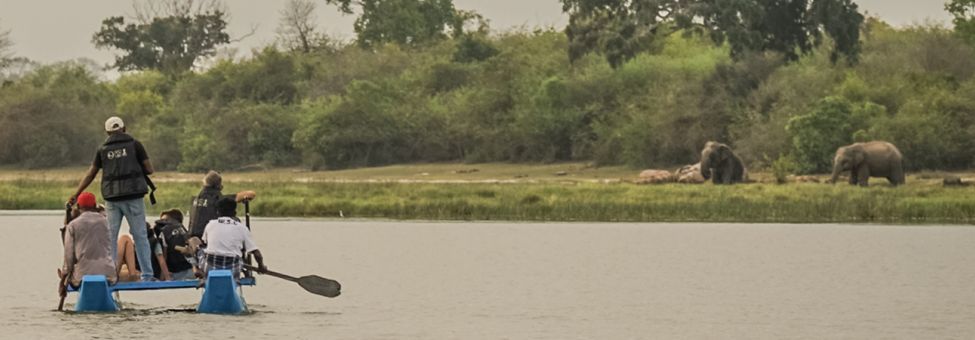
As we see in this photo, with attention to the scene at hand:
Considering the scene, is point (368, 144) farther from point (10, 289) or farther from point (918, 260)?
point (10, 289)

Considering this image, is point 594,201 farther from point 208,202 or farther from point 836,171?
point 208,202

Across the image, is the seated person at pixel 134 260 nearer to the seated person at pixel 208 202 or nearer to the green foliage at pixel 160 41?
the seated person at pixel 208 202

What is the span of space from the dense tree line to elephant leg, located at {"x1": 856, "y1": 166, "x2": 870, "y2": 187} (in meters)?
5.19

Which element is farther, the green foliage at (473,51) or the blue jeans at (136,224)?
the green foliage at (473,51)

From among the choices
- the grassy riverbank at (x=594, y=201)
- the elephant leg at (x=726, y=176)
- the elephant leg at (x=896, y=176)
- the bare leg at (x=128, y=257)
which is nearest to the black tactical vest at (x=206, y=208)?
the bare leg at (x=128, y=257)

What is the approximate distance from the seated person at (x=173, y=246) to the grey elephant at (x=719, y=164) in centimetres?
3516

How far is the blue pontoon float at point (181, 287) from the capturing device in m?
22.0

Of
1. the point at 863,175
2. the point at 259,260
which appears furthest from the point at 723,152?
the point at 259,260

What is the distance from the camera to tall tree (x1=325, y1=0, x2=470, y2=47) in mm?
96188

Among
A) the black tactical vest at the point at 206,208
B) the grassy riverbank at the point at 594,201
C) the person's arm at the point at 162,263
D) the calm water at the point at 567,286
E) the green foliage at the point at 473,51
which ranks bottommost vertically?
the calm water at the point at 567,286

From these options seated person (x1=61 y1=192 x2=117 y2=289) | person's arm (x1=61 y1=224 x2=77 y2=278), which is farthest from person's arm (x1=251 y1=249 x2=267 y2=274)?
person's arm (x1=61 y1=224 x2=77 y2=278)

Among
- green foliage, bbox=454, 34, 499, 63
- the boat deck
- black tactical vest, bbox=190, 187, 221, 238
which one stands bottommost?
the boat deck

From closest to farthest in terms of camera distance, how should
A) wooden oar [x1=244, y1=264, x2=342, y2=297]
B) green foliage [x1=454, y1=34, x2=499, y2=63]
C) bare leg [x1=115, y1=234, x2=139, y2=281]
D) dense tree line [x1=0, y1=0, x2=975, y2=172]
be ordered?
bare leg [x1=115, y1=234, x2=139, y2=281]
wooden oar [x1=244, y1=264, x2=342, y2=297]
dense tree line [x1=0, y1=0, x2=975, y2=172]
green foliage [x1=454, y1=34, x2=499, y2=63]

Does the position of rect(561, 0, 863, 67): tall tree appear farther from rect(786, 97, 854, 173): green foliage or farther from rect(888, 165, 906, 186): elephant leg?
rect(888, 165, 906, 186): elephant leg
